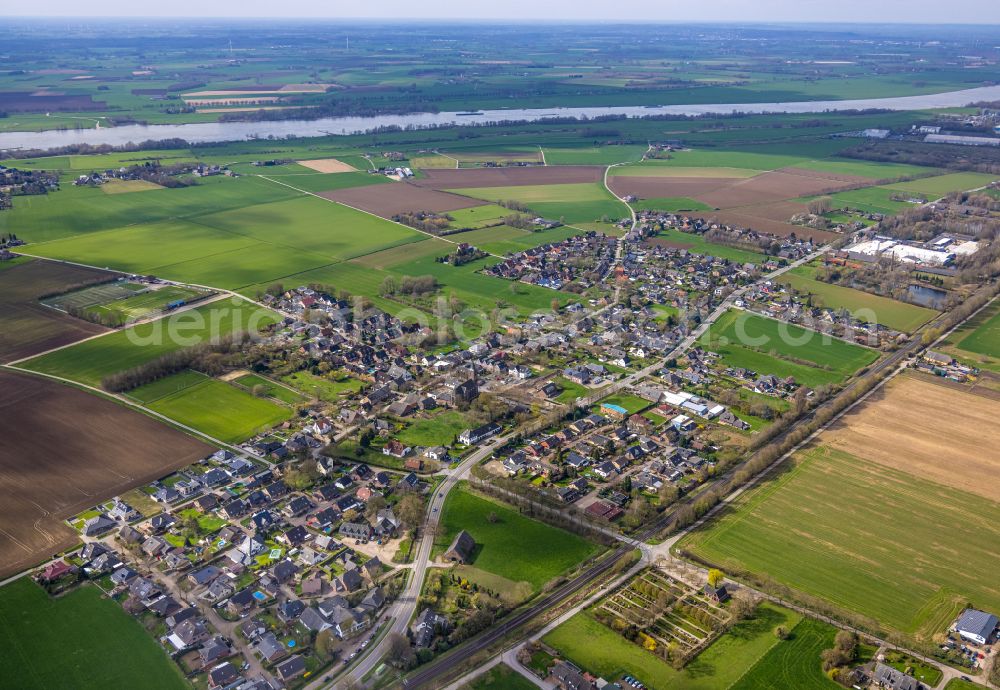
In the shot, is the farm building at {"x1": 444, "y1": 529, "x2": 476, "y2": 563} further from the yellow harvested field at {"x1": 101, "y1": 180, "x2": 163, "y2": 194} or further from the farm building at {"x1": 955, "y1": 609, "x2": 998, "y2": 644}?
the yellow harvested field at {"x1": 101, "y1": 180, "x2": 163, "y2": 194}

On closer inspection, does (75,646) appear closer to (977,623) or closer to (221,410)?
(221,410)

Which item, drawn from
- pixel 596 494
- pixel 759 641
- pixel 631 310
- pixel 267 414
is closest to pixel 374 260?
pixel 631 310

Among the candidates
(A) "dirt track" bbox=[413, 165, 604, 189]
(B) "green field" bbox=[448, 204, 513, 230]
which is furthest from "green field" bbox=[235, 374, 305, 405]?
(A) "dirt track" bbox=[413, 165, 604, 189]

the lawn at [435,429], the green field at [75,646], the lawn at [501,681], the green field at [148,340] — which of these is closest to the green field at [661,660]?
the lawn at [501,681]

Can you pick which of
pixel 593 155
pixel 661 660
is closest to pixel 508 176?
pixel 593 155

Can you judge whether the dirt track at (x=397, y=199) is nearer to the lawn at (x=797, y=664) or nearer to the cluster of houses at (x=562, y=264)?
the cluster of houses at (x=562, y=264)
